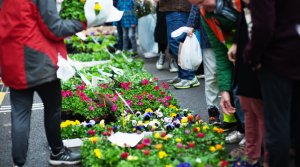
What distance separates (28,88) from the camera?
217 centimetres

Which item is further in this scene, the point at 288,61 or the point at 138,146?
the point at 138,146

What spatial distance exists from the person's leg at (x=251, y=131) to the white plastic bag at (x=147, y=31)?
5.09 metres

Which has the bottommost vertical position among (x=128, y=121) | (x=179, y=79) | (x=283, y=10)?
(x=179, y=79)

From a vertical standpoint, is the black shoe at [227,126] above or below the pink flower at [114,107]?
below

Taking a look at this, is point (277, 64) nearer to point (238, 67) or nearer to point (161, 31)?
point (238, 67)

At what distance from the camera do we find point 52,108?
7.65 ft

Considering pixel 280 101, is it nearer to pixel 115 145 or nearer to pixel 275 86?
pixel 275 86

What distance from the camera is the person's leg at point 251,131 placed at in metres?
2.08

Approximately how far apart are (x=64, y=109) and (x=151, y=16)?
3.94 meters

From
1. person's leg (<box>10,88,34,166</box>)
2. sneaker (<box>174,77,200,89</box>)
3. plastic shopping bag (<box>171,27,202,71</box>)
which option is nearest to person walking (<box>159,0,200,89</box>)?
sneaker (<box>174,77,200,89</box>)

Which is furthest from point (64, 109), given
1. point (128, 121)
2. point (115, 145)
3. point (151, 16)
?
point (151, 16)

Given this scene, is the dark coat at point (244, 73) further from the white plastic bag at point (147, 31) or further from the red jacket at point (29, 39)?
the white plastic bag at point (147, 31)

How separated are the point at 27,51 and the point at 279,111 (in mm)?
1601

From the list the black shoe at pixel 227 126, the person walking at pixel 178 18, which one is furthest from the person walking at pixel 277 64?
the person walking at pixel 178 18
